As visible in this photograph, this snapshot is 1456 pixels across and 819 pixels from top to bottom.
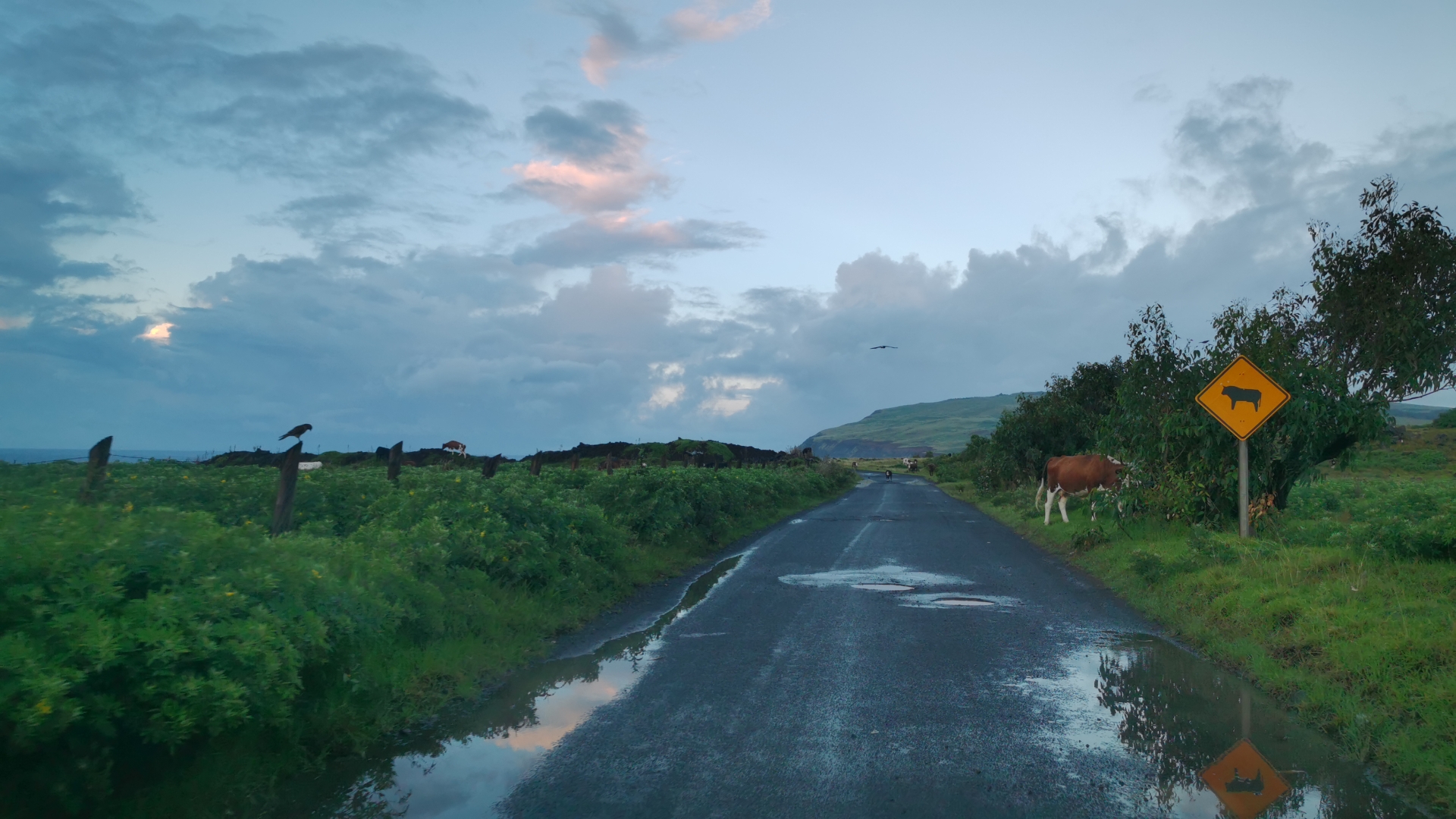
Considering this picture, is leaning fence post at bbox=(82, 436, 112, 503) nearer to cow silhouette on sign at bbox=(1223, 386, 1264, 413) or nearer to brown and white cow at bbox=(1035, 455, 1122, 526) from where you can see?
cow silhouette on sign at bbox=(1223, 386, 1264, 413)

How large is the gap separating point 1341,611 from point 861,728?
5213 millimetres

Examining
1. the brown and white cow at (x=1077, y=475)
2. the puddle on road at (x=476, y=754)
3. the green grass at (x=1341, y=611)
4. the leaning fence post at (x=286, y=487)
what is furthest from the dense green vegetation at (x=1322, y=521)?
the leaning fence post at (x=286, y=487)

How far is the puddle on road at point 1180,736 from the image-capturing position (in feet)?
15.0

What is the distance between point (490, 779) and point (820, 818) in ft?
6.40

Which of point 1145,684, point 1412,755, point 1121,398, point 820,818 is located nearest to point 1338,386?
point 1121,398

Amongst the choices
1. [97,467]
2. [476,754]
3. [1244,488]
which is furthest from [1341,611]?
[97,467]

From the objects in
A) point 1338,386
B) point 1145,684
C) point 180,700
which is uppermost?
point 1338,386

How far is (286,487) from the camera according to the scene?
8.83 metres

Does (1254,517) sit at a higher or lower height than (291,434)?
lower

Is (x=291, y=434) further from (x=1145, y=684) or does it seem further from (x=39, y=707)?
(x=1145, y=684)

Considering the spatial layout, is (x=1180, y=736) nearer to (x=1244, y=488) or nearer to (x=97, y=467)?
(x=1244, y=488)

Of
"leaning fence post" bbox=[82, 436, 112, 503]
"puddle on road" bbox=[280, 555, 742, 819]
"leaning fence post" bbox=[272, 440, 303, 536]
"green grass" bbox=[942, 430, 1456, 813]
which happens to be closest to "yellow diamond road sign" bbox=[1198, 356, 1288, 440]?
"green grass" bbox=[942, 430, 1456, 813]

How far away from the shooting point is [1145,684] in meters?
7.02

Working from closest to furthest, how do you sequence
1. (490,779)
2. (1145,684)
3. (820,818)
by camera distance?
(820,818) < (490,779) < (1145,684)
